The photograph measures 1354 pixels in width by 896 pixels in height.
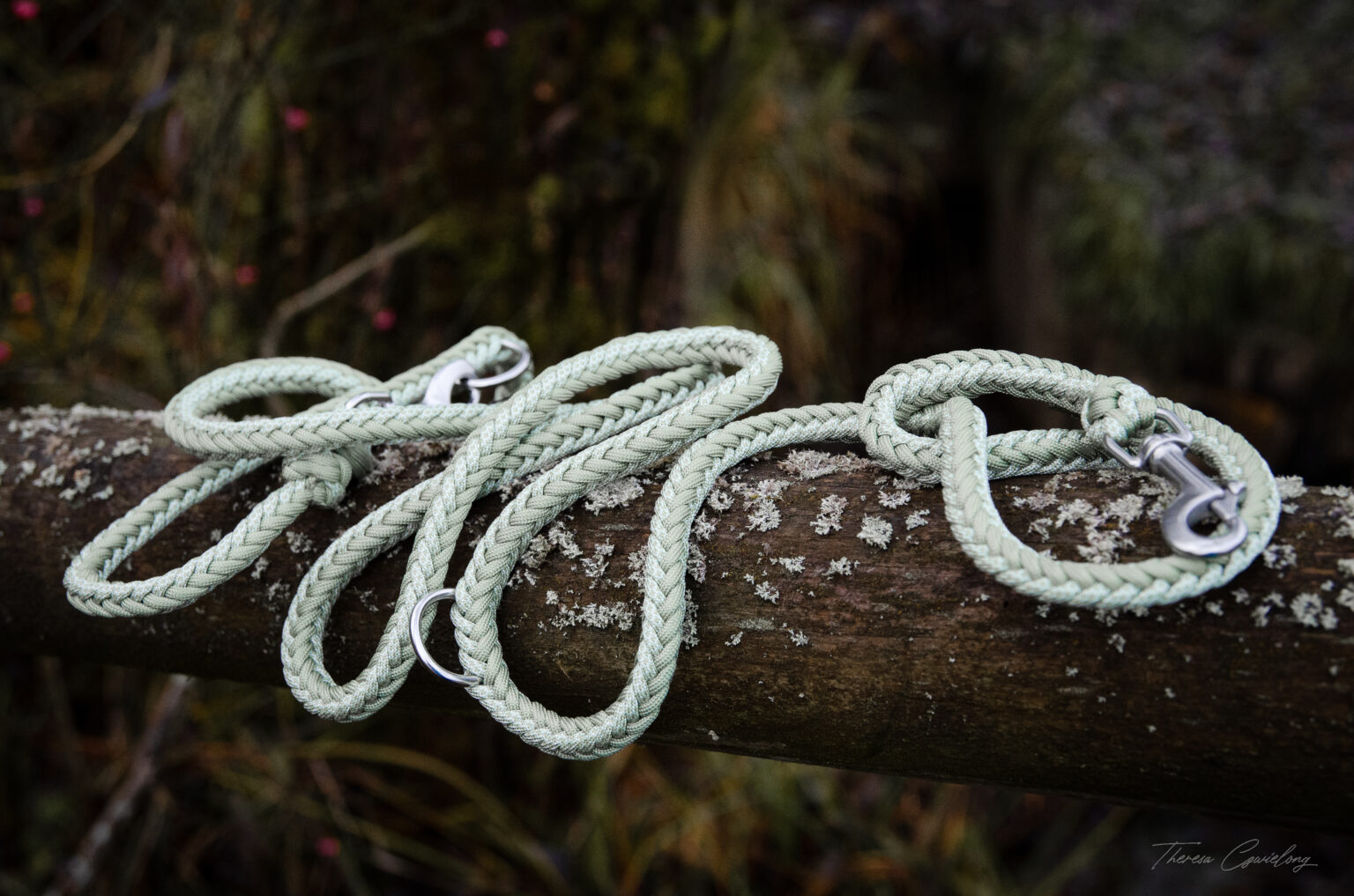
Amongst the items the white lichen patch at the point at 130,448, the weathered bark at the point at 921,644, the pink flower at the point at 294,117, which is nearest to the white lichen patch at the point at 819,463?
the weathered bark at the point at 921,644

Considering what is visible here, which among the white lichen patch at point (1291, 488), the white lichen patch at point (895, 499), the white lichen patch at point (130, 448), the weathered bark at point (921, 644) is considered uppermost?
the white lichen patch at point (130, 448)

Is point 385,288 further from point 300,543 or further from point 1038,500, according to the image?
point 1038,500

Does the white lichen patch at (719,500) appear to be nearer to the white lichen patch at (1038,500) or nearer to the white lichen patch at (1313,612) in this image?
the white lichen patch at (1038,500)

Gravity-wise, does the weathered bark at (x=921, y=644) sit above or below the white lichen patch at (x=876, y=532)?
below

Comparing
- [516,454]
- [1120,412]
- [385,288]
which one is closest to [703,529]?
[516,454]

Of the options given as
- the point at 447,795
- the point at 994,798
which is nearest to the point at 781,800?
the point at 994,798

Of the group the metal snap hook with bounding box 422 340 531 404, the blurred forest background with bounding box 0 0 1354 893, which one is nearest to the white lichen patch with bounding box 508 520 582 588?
the metal snap hook with bounding box 422 340 531 404

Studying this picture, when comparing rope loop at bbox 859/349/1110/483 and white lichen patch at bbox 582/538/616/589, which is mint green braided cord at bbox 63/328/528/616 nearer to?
white lichen patch at bbox 582/538/616/589
